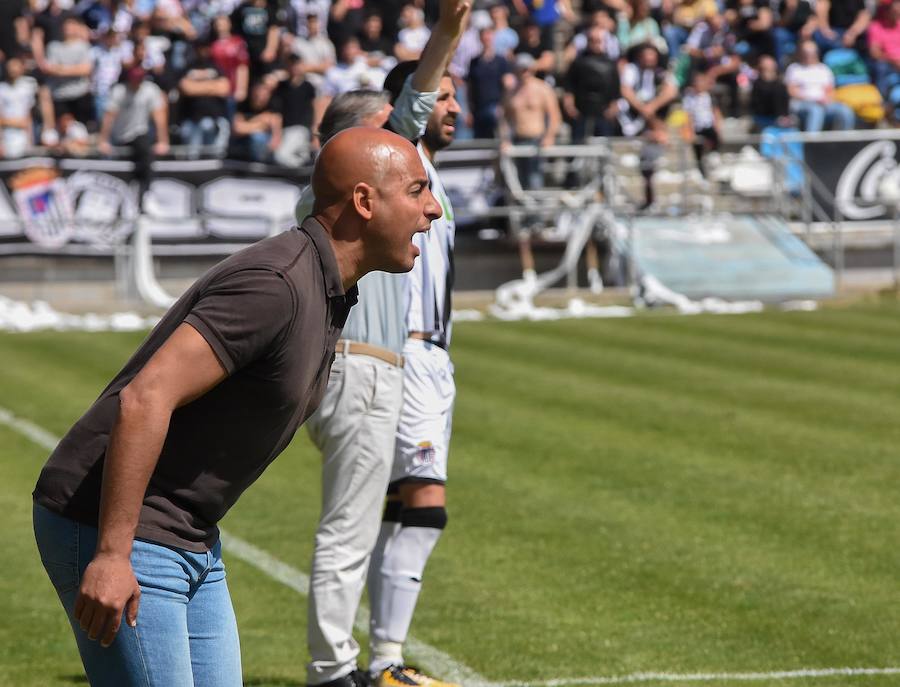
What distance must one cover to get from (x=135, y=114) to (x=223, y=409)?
2161cm

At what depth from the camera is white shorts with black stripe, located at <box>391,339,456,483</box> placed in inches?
268

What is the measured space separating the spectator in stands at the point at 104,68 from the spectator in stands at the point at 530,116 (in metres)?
6.38

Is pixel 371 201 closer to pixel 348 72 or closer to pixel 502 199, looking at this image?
pixel 502 199

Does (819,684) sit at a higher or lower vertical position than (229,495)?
Answer: lower

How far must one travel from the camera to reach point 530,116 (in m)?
25.0

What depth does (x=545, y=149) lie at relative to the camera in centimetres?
2473

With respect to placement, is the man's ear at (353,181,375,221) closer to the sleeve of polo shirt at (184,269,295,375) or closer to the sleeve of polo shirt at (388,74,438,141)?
the sleeve of polo shirt at (184,269,295,375)

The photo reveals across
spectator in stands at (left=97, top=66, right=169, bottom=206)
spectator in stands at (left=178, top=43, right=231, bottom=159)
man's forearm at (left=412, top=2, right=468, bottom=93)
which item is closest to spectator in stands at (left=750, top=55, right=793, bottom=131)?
spectator in stands at (left=178, top=43, right=231, bottom=159)

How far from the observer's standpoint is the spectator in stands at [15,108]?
A: 24.9 meters

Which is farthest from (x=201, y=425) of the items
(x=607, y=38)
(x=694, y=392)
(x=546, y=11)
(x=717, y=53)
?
(x=717, y=53)

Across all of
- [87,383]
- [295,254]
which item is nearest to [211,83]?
[87,383]

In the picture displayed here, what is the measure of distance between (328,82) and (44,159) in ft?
15.1

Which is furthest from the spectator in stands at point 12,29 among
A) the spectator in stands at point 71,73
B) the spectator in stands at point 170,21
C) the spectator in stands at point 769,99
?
the spectator in stands at point 769,99

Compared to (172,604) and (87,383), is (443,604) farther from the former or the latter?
(87,383)
